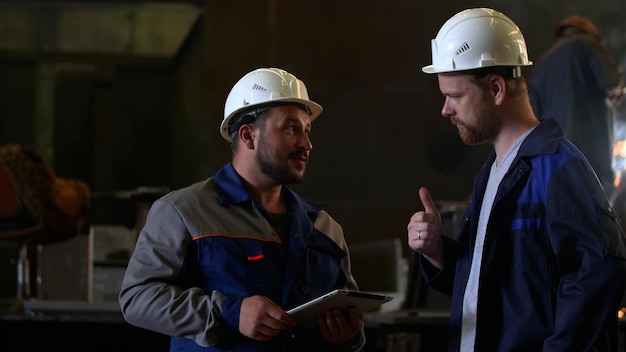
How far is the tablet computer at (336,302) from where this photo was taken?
2.72 metres

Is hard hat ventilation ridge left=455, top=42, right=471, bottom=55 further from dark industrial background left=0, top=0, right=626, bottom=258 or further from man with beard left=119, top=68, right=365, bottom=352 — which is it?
dark industrial background left=0, top=0, right=626, bottom=258

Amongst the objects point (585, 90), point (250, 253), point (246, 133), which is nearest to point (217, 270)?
point (250, 253)

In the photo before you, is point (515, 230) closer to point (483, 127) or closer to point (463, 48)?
point (483, 127)

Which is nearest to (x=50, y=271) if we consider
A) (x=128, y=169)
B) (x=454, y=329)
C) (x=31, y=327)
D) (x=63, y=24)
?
(x=31, y=327)

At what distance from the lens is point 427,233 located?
2762 millimetres

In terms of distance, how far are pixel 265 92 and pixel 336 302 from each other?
35.0 inches

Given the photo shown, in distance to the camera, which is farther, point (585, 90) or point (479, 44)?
point (585, 90)

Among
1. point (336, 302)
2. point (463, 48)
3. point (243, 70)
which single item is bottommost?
point (336, 302)

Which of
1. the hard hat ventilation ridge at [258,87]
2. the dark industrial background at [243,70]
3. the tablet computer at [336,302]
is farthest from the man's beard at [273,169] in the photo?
the dark industrial background at [243,70]

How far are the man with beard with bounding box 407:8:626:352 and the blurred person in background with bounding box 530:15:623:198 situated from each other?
3.40m

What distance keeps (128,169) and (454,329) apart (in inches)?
228

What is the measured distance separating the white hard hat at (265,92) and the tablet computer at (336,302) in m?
0.82

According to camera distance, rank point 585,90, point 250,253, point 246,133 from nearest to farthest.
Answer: point 250,253, point 246,133, point 585,90

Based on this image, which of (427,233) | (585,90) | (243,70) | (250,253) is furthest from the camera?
(243,70)
